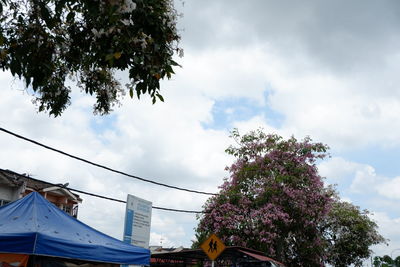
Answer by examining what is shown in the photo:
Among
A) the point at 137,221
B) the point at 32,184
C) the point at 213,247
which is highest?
the point at 32,184

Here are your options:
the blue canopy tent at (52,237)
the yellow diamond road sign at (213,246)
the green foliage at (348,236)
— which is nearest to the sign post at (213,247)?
the yellow diamond road sign at (213,246)

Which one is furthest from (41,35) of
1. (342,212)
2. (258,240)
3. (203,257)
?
(342,212)

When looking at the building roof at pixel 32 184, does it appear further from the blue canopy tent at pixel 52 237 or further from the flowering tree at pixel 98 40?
the flowering tree at pixel 98 40

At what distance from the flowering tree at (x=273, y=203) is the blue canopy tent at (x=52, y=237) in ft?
35.2

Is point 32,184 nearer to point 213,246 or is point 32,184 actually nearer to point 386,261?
point 213,246

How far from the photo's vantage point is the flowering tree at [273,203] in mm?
20406

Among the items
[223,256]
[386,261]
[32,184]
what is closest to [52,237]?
[223,256]

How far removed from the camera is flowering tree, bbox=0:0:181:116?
5145mm

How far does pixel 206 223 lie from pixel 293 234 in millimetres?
4591

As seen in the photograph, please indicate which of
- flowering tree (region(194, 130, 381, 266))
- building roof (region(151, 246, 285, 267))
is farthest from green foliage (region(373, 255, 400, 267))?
building roof (region(151, 246, 285, 267))

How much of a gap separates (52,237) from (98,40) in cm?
411

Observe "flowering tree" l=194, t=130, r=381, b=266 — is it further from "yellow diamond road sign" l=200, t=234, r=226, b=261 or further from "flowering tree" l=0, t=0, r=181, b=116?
"flowering tree" l=0, t=0, r=181, b=116

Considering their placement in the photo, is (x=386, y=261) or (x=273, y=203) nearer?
(x=273, y=203)

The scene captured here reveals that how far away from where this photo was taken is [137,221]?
1273 cm
